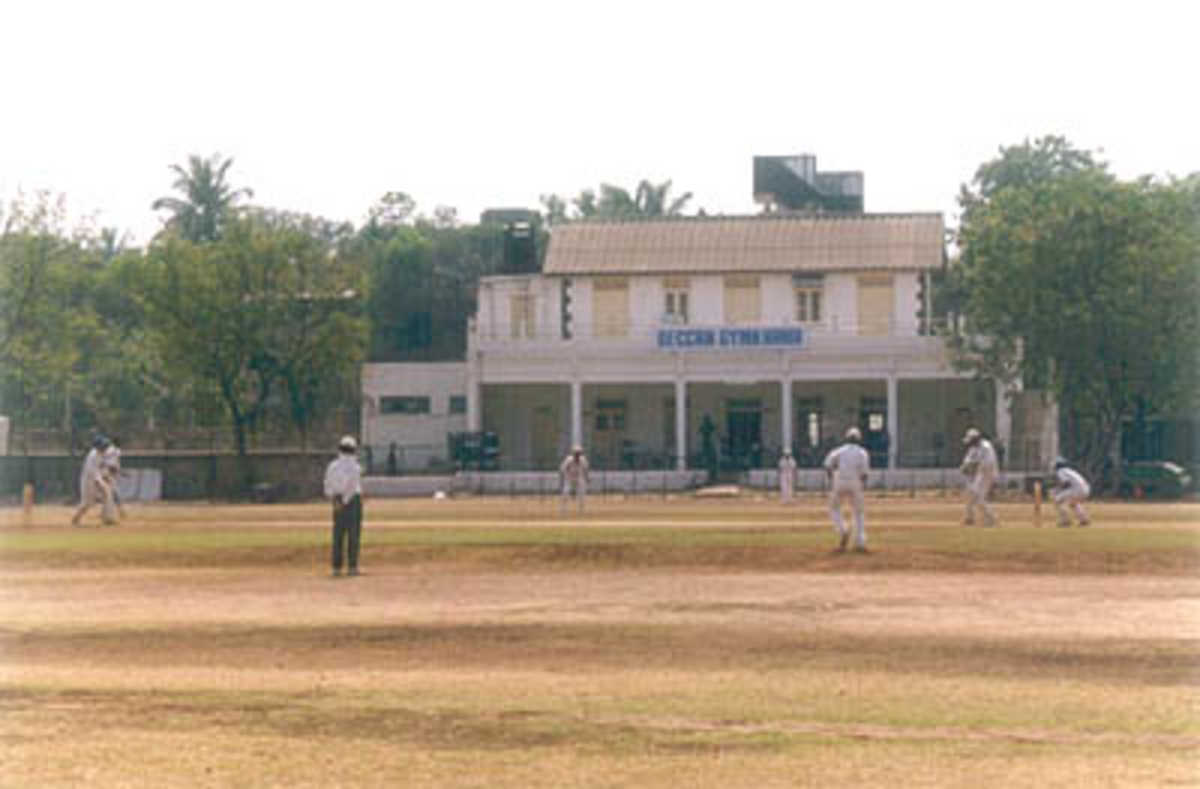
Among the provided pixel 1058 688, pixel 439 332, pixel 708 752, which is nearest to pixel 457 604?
pixel 1058 688

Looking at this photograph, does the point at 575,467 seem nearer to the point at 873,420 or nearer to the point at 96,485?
the point at 96,485

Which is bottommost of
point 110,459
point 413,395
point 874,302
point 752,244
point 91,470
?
point 91,470

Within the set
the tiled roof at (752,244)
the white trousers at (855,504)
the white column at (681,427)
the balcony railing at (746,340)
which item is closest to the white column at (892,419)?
the balcony railing at (746,340)

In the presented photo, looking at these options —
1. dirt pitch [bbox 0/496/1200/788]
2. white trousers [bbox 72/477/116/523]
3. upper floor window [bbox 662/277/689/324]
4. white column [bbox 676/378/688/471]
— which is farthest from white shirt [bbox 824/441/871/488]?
upper floor window [bbox 662/277/689/324]

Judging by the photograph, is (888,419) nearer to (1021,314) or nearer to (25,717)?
(1021,314)

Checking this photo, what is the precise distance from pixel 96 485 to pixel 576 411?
114 feet

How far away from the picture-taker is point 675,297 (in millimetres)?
87875

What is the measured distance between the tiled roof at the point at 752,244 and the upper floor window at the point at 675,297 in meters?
0.50

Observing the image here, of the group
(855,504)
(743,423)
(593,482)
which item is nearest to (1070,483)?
(855,504)

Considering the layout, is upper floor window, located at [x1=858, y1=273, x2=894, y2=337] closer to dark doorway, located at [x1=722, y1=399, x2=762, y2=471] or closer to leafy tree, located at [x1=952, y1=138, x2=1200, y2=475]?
dark doorway, located at [x1=722, y1=399, x2=762, y2=471]

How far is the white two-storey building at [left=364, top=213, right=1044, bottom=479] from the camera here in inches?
3236

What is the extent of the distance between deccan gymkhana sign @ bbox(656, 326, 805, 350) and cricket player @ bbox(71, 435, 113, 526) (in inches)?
1417

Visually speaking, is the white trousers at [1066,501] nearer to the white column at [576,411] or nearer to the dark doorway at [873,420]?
the dark doorway at [873,420]

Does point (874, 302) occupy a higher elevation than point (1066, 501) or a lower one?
higher
